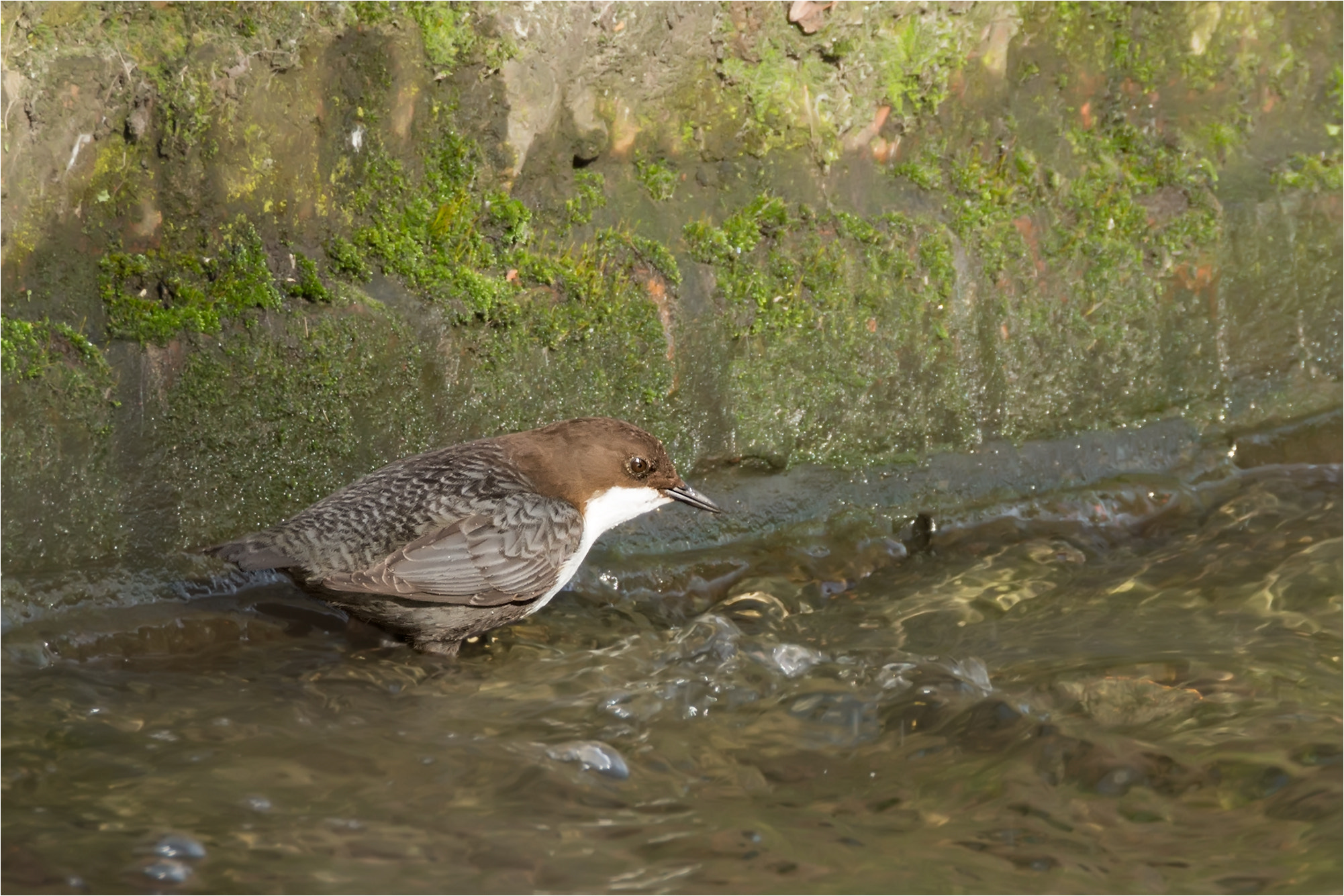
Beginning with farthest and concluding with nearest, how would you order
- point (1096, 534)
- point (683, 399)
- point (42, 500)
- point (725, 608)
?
point (1096, 534), point (683, 399), point (725, 608), point (42, 500)

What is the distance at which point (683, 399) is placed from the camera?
4.84 metres

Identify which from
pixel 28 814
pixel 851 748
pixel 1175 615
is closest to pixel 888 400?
pixel 1175 615

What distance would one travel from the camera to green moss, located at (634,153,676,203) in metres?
4.79

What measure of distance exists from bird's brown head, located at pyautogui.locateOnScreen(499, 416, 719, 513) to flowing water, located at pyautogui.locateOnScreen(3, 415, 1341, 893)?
55cm

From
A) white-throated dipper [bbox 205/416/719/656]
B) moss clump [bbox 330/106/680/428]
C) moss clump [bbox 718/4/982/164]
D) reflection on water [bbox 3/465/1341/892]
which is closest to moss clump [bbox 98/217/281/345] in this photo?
moss clump [bbox 330/106/680/428]

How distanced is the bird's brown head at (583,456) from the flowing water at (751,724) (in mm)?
551

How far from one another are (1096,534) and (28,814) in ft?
12.8

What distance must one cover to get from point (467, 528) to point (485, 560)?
11cm

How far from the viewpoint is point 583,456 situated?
414 centimetres

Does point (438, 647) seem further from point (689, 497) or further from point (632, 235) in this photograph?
point (632, 235)

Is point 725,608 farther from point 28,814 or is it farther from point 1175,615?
point 28,814

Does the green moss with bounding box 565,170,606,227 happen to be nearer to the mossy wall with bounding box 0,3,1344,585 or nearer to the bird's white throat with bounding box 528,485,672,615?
the mossy wall with bounding box 0,3,1344,585

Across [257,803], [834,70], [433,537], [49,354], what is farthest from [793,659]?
[49,354]

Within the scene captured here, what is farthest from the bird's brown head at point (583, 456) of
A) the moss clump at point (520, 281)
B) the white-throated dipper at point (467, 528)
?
the moss clump at point (520, 281)
